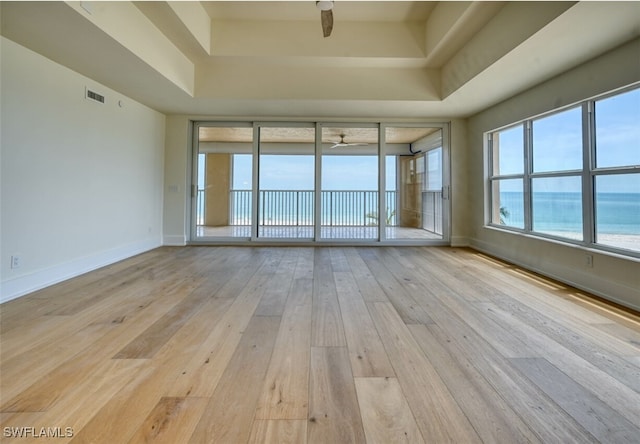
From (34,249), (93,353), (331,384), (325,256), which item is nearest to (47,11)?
(34,249)

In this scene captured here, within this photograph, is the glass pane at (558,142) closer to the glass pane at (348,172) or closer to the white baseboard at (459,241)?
the white baseboard at (459,241)

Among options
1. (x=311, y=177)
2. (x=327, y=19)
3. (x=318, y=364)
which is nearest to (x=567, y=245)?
(x=318, y=364)

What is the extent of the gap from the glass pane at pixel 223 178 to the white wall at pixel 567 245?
4.30 meters

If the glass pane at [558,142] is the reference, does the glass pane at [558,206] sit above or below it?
below

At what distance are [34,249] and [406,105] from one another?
5103 millimetres

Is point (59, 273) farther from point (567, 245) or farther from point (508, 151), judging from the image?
point (508, 151)

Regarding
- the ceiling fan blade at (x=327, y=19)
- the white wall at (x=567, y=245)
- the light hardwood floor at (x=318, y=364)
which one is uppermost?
the ceiling fan blade at (x=327, y=19)

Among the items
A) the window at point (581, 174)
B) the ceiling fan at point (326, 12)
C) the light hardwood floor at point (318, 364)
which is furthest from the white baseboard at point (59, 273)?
the window at point (581, 174)

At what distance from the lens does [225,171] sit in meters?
5.75

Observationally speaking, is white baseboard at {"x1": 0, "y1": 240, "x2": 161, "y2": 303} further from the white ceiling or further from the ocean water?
the ocean water

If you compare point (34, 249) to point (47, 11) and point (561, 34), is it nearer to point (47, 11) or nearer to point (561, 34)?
point (47, 11)

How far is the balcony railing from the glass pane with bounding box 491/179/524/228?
1038 mm

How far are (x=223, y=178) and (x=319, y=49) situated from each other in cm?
306

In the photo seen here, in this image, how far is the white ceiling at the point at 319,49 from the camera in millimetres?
2457
